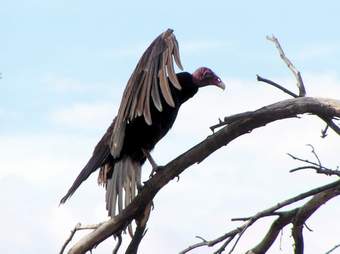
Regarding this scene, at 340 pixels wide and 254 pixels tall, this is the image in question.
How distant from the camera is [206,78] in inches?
198

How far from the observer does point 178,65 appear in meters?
3.32

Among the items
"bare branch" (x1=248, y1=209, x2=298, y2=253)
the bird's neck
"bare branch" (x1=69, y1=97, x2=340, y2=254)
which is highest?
the bird's neck

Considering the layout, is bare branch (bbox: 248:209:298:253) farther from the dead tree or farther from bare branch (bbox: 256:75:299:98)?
bare branch (bbox: 256:75:299:98)

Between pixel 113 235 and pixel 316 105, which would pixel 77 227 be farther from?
pixel 316 105

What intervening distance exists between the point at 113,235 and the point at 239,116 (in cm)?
81

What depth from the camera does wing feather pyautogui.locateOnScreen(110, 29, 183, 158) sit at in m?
3.36

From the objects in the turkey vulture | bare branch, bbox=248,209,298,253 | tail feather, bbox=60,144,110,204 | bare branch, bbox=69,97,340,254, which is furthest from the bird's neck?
bare branch, bbox=248,209,298,253

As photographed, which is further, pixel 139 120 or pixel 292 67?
pixel 139 120

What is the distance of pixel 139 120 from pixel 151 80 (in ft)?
2.93

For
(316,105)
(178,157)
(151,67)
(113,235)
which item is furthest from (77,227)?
(316,105)

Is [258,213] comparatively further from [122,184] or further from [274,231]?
[122,184]

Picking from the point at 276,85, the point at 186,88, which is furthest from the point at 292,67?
the point at 186,88

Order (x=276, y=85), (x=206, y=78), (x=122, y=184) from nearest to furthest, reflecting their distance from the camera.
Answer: (x=276, y=85)
(x=122, y=184)
(x=206, y=78)

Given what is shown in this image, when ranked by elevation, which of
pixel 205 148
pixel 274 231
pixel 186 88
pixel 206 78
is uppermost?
pixel 206 78
